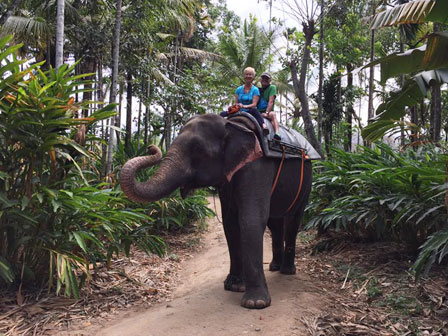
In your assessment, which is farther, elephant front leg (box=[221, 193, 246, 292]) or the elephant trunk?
elephant front leg (box=[221, 193, 246, 292])

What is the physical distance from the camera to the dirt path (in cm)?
353

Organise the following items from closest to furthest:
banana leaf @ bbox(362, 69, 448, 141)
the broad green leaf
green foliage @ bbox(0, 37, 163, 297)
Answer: green foliage @ bbox(0, 37, 163, 297) → the broad green leaf → banana leaf @ bbox(362, 69, 448, 141)

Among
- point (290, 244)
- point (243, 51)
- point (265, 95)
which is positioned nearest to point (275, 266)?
point (290, 244)

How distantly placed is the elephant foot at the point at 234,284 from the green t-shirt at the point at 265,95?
6.75ft

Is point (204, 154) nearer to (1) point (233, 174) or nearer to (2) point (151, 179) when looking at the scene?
(1) point (233, 174)

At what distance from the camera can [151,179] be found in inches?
144

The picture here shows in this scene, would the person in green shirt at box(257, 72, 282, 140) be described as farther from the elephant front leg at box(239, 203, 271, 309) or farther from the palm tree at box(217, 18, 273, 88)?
the palm tree at box(217, 18, 273, 88)

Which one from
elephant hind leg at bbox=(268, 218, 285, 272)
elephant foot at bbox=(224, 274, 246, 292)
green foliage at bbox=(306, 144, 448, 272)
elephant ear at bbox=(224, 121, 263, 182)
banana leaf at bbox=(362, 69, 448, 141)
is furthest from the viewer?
elephant hind leg at bbox=(268, 218, 285, 272)

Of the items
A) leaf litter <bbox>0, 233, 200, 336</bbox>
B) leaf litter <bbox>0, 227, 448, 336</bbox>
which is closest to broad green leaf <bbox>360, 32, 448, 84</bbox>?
leaf litter <bbox>0, 227, 448, 336</bbox>

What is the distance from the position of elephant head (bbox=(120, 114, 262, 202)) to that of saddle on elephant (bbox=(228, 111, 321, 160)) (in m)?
0.17

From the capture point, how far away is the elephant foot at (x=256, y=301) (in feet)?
13.0

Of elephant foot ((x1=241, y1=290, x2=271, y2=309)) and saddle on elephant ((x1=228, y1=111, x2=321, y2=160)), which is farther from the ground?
saddle on elephant ((x1=228, y1=111, x2=321, y2=160))

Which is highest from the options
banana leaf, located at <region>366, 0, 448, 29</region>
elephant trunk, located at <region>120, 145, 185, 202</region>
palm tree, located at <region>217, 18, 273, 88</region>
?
palm tree, located at <region>217, 18, 273, 88</region>

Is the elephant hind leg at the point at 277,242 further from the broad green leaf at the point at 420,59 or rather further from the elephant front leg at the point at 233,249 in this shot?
the broad green leaf at the point at 420,59
